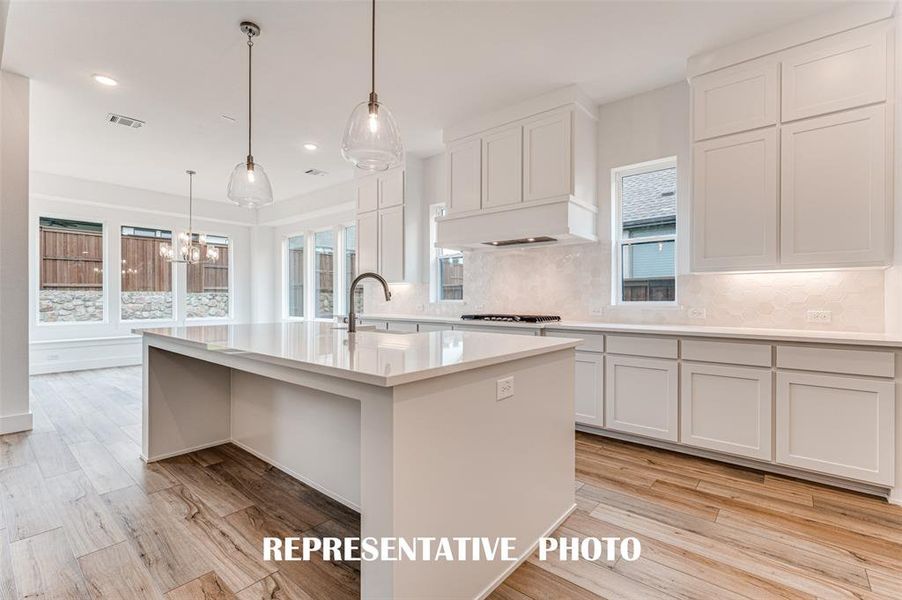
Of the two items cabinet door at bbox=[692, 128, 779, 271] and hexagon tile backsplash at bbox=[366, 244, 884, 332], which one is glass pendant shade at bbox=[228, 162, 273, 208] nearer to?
hexagon tile backsplash at bbox=[366, 244, 884, 332]

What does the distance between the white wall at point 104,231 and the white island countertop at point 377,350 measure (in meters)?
5.25

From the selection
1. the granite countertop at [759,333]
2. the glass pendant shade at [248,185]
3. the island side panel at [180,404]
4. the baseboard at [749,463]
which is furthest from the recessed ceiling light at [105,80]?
the baseboard at [749,463]

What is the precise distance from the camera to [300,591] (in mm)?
1637

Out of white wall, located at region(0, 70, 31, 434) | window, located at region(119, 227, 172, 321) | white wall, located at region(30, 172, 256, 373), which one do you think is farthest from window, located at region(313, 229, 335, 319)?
white wall, located at region(0, 70, 31, 434)

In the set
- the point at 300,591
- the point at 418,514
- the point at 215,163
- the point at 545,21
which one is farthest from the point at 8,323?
the point at 545,21

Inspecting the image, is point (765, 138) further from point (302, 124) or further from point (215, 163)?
point (215, 163)

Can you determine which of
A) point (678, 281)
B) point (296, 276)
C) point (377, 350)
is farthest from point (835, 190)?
point (296, 276)

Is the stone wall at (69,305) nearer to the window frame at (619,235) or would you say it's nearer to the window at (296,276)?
the window at (296,276)

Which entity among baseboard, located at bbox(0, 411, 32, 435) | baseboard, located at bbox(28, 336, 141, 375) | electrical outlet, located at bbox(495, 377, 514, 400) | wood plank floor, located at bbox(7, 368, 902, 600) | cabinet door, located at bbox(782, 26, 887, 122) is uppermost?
cabinet door, located at bbox(782, 26, 887, 122)

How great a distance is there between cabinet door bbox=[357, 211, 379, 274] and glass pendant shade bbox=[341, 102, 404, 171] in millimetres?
3321

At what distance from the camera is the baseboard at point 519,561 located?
1.62m

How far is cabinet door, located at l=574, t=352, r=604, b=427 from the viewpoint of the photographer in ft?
11.0

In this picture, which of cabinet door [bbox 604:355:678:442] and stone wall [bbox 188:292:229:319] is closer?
cabinet door [bbox 604:355:678:442]

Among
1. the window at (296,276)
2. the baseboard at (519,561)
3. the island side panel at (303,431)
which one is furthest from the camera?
the window at (296,276)
